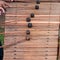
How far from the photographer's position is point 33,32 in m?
1.88

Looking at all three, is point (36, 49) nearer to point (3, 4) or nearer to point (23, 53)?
point (23, 53)

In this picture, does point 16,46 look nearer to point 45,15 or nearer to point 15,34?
point 15,34

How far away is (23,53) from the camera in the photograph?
6.23 feet

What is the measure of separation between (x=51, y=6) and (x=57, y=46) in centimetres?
26

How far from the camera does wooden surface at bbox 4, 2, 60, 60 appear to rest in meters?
1.87

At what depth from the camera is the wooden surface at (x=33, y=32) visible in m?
1.87

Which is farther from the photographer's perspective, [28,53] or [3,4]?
[28,53]

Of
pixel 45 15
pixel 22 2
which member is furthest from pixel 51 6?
pixel 22 2

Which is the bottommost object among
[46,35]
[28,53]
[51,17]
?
[28,53]

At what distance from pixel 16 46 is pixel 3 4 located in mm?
289

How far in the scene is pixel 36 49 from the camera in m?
1.90

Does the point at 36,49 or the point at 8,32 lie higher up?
the point at 8,32

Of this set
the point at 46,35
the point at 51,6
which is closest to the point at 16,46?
the point at 46,35

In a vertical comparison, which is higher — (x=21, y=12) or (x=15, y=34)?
(x=21, y=12)
